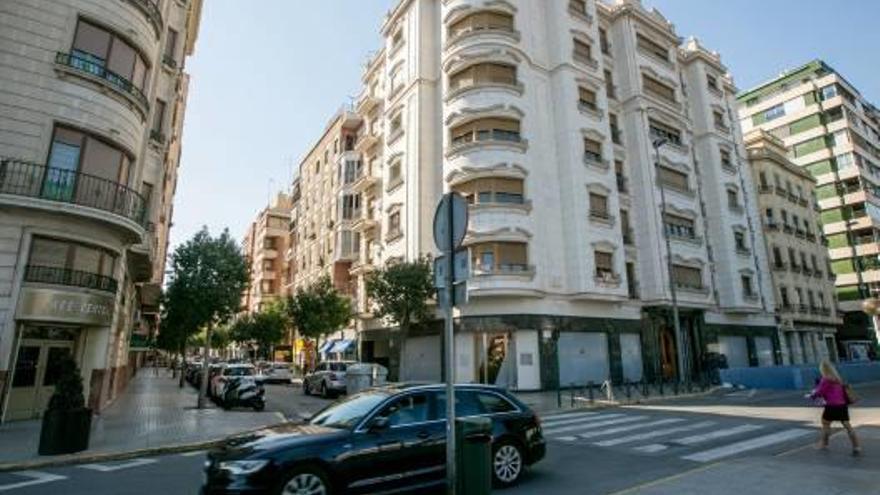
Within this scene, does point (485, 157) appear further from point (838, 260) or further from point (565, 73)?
point (838, 260)

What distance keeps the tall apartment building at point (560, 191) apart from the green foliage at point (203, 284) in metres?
9.50

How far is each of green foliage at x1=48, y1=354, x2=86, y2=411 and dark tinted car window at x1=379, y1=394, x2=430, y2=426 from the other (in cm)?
789

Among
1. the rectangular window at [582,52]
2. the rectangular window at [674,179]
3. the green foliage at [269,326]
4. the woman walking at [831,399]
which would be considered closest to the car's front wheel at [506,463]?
the woman walking at [831,399]

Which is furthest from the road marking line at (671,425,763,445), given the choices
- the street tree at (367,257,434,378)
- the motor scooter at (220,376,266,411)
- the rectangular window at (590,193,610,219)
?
the rectangular window at (590,193,610,219)

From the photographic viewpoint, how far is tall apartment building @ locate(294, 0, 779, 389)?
82.1 feet

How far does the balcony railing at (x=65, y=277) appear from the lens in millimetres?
13859

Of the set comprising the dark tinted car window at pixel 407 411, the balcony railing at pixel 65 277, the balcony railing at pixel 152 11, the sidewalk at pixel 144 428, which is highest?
the balcony railing at pixel 152 11

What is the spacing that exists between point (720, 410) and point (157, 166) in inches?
863

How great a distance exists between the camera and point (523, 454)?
7430 millimetres

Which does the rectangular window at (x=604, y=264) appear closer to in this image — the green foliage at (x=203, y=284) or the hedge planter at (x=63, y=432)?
the green foliage at (x=203, y=284)

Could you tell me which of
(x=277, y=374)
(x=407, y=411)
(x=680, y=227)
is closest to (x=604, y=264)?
(x=680, y=227)

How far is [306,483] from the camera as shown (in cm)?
566

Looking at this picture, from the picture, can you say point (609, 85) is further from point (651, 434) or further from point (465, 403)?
point (465, 403)

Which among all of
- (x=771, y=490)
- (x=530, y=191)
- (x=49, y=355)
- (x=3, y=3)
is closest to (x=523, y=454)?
(x=771, y=490)
